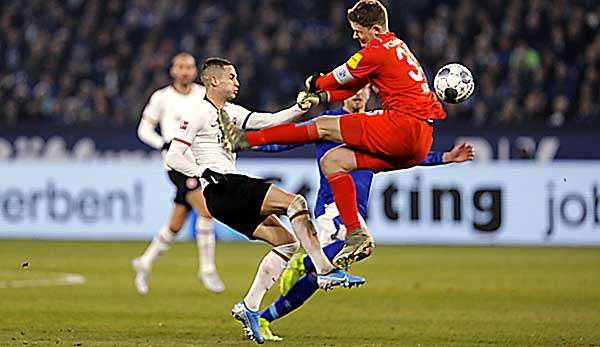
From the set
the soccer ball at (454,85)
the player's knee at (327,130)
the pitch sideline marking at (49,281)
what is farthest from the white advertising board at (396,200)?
the player's knee at (327,130)

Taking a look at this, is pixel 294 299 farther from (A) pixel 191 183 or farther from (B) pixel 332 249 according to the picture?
(A) pixel 191 183

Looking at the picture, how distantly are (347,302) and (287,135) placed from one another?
427 centimetres

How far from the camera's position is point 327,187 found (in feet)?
32.8

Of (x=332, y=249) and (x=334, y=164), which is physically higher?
(x=334, y=164)

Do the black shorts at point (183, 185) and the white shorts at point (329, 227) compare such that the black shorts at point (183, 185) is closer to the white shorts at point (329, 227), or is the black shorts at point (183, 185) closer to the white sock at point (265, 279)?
the white shorts at point (329, 227)

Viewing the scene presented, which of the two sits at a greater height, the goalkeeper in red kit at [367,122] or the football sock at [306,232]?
the goalkeeper in red kit at [367,122]

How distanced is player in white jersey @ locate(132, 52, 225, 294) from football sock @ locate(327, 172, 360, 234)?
4732 mm

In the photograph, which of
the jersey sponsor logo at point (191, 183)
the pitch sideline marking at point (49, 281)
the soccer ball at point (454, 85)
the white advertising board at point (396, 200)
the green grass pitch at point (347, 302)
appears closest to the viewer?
the soccer ball at point (454, 85)

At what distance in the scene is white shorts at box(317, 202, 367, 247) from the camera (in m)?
9.80

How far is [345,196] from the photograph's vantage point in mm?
8562

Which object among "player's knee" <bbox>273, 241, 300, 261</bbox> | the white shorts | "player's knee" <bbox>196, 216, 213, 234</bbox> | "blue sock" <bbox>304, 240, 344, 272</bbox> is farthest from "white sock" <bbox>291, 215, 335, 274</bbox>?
"player's knee" <bbox>196, 216, 213, 234</bbox>

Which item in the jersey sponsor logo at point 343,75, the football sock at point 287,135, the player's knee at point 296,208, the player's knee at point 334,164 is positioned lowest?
the player's knee at point 296,208

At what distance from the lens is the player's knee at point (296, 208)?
28.5 ft

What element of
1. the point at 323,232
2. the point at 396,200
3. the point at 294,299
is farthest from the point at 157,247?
the point at 396,200
